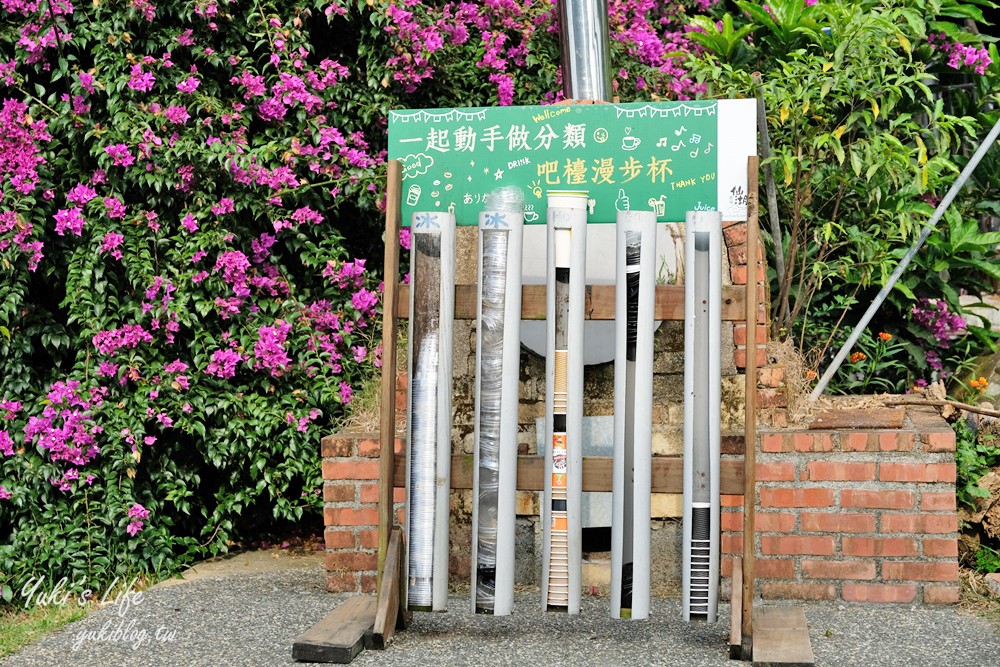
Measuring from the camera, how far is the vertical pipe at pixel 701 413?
3262mm

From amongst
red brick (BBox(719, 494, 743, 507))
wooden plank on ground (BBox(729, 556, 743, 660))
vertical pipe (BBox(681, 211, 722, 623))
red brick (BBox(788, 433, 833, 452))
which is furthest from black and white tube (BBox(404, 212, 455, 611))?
red brick (BBox(788, 433, 833, 452))

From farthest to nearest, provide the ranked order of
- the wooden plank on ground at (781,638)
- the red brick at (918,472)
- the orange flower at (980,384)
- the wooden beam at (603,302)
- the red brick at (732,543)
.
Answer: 1. the orange flower at (980,384)
2. the red brick at (732,543)
3. the red brick at (918,472)
4. the wooden beam at (603,302)
5. the wooden plank on ground at (781,638)

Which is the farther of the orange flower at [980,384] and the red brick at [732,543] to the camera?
the orange flower at [980,384]

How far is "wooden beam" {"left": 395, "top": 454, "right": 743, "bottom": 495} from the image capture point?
3.30 metres

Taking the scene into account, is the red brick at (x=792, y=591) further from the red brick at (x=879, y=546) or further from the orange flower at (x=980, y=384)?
the orange flower at (x=980, y=384)

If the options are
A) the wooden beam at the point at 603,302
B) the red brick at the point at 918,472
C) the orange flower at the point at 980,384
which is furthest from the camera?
the orange flower at the point at 980,384

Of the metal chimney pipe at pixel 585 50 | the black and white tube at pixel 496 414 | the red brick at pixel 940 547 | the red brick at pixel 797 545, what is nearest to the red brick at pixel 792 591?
the red brick at pixel 797 545

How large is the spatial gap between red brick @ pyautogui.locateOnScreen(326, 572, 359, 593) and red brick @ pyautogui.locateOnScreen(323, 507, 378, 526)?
194 millimetres

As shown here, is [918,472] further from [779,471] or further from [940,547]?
[779,471]

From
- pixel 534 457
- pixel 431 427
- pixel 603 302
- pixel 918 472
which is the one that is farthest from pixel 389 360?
pixel 918 472

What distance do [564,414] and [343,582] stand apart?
125 cm

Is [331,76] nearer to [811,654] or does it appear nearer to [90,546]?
[90,546]

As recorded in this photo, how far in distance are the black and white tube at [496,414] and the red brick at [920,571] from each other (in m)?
1.41

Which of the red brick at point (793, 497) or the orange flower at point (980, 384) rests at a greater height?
the orange flower at point (980, 384)
